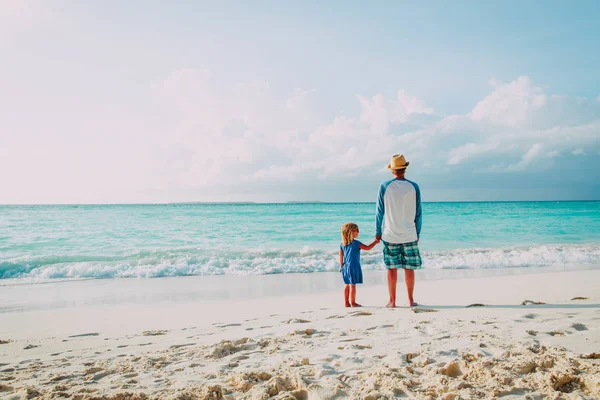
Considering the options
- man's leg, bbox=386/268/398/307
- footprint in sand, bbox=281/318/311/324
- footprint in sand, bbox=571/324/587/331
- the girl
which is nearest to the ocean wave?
the girl

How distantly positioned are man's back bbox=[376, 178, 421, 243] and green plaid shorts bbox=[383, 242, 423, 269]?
9 cm

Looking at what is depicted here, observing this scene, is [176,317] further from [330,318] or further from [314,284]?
[314,284]

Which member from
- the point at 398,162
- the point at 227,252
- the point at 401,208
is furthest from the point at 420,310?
the point at 227,252

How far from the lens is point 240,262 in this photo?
1184 centimetres

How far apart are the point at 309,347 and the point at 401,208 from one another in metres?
2.42

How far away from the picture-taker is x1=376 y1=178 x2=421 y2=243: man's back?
5.01 m

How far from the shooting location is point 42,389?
A: 108 inches

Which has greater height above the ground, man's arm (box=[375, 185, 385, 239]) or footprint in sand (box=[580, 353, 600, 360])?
man's arm (box=[375, 185, 385, 239])

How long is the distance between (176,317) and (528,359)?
4.61 meters

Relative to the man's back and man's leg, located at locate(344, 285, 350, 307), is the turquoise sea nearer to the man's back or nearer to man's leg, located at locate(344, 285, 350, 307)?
man's leg, located at locate(344, 285, 350, 307)

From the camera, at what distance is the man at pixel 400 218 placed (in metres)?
5.02

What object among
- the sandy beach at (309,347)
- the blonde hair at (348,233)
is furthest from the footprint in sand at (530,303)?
the blonde hair at (348,233)

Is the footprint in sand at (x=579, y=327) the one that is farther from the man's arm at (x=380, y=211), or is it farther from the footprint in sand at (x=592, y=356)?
the man's arm at (x=380, y=211)

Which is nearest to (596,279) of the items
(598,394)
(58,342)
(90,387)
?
(598,394)
